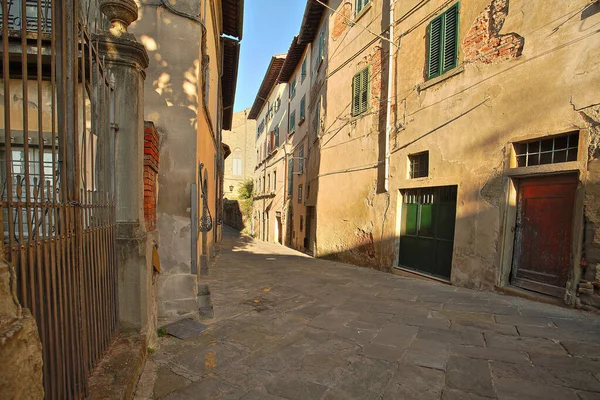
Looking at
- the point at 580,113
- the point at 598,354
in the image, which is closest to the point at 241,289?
the point at 598,354

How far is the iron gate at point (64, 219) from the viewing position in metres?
1.28

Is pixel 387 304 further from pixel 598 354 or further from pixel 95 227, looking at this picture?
pixel 95 227

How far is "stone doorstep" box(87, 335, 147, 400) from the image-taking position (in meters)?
1.80

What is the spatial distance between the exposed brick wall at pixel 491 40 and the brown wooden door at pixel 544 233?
2.22 meters

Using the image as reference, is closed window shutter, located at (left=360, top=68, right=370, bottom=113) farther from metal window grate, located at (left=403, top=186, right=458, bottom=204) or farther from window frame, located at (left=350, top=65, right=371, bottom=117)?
metal window grate, located at (left=403, top=186, right=458, bottom=204)

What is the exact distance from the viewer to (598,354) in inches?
116

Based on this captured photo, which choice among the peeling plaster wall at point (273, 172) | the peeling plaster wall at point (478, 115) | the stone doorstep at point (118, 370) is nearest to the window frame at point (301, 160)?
the peeling plaster wall at point (273, 172)

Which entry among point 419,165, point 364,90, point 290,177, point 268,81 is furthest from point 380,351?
point 268,81

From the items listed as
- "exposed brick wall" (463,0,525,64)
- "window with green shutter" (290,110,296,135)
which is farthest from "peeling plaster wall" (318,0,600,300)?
"window with green shutter" (290,110,296,135)

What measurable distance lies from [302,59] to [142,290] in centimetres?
1597

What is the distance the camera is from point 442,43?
21.5 ft

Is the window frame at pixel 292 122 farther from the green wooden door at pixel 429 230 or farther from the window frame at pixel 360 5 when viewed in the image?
the green wooden door at pixel 429 230

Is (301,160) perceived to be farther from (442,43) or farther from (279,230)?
(442,43)

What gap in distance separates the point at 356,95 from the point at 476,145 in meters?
4.54
